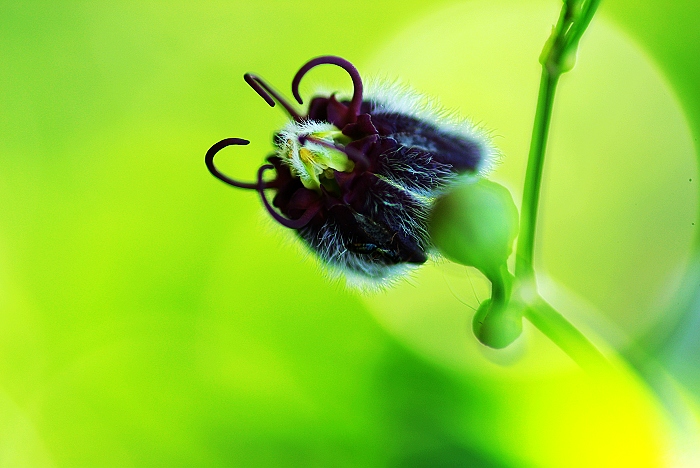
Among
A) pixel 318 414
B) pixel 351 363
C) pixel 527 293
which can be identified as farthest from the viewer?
pixel 351 363

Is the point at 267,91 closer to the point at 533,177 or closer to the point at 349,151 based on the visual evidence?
the point at 349,151

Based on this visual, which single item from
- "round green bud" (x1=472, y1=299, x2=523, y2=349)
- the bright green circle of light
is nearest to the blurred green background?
the bright green circle of light

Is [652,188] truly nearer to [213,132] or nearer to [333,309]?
[333,309]

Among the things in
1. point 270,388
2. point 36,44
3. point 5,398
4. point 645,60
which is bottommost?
point 5,398

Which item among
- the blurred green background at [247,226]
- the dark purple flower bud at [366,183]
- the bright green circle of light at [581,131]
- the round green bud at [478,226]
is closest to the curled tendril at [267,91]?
the dark purple flower bud at [366,183]

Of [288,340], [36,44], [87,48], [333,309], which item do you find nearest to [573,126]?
[333,309]

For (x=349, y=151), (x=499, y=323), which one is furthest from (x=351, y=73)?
(x=499, y=323)

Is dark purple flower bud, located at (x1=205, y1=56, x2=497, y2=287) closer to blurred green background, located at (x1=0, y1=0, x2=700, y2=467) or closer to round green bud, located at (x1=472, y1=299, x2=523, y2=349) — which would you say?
round green bud, located at (x1=472, y1=299, x2=523, y2=349)

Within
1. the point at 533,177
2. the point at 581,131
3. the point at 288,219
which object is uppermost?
the point at 581,131
